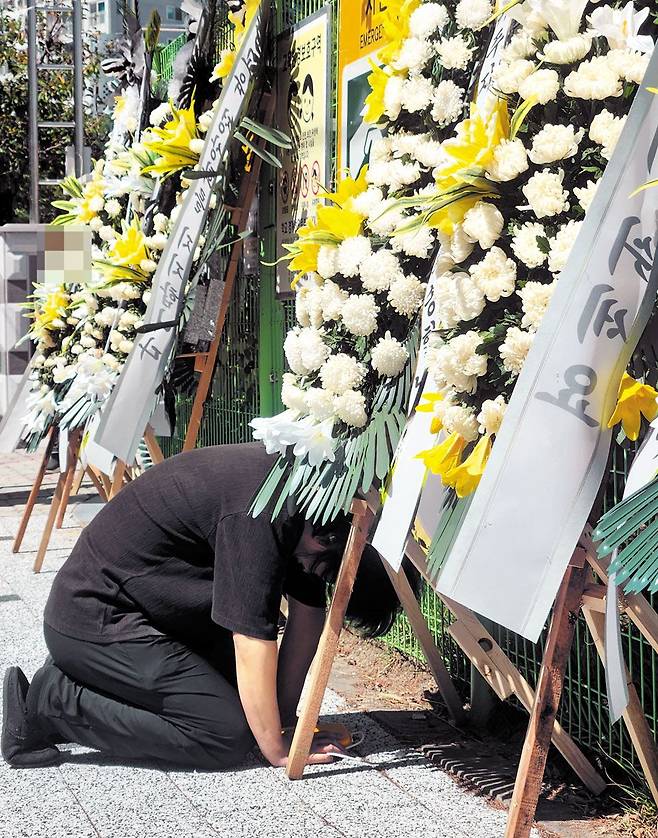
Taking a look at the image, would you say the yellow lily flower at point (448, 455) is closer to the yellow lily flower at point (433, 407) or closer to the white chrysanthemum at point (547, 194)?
the yellow lily flower at point (433, 407)

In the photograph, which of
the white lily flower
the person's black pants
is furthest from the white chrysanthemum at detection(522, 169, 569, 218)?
the person's black pants

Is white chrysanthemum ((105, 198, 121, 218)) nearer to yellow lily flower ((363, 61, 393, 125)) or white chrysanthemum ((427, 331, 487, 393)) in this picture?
yellow lily flower ((363, 61, 393, 125))

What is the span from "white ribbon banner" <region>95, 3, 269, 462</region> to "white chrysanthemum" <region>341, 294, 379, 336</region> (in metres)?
2.01

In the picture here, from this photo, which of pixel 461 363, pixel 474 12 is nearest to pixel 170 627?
pixel 461 363

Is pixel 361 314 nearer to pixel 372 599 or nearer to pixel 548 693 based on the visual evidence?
pixel 548 693

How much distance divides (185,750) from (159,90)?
4.91m

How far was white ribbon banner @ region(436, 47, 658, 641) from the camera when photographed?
6.38 feet

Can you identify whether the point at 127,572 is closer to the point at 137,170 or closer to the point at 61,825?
the point at 61,825

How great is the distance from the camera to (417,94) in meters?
2.73

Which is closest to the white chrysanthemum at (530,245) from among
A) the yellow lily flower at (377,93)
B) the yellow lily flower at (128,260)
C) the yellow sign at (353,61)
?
the yellow lily flower at (377,93)

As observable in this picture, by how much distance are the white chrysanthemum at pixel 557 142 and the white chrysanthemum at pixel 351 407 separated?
86 centimetres

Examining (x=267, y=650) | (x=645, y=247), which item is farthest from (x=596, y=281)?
(x=267, y=650)

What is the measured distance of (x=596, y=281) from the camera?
A: 6.38ft

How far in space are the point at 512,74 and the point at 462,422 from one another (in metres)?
0.68
